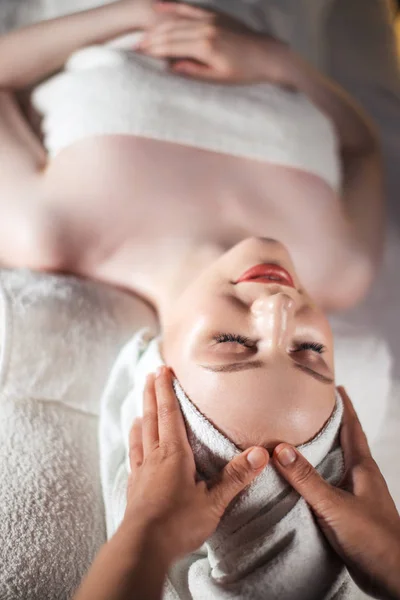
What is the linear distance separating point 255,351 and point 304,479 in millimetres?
176

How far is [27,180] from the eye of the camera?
103 cm

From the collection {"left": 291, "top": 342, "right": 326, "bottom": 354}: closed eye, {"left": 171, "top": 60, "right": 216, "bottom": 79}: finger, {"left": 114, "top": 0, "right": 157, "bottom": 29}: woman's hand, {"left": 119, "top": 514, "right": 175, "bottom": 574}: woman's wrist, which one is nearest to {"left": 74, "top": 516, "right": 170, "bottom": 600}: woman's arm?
{"left": 119, "top": 514, "right": 175, "bottom": 574}: woman's wrist

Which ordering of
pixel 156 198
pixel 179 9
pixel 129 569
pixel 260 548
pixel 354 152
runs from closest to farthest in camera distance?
pixel 129 569, pixel 260 548, pixel 156 198, pixel 179 9, pixel 354 152

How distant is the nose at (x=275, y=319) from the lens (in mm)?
760

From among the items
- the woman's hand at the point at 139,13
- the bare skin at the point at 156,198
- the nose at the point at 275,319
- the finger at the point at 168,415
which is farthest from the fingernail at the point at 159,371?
the woman's hand at the point at 139,13

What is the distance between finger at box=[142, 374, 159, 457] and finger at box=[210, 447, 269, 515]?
0.10m

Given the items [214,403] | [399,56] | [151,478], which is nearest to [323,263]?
[214,403]

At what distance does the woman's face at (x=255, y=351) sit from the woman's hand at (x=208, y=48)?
469mm

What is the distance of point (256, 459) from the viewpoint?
0.67 meters

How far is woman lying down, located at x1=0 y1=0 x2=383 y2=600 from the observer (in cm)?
73

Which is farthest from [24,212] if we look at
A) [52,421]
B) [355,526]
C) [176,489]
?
[355,526]

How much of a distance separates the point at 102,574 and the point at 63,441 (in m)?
0.32

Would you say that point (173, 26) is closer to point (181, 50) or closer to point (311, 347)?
point (181, 50)

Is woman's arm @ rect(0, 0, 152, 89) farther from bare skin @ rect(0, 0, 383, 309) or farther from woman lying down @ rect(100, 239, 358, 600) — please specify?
woman lying down @ rect(100, 239, 358, 600)
